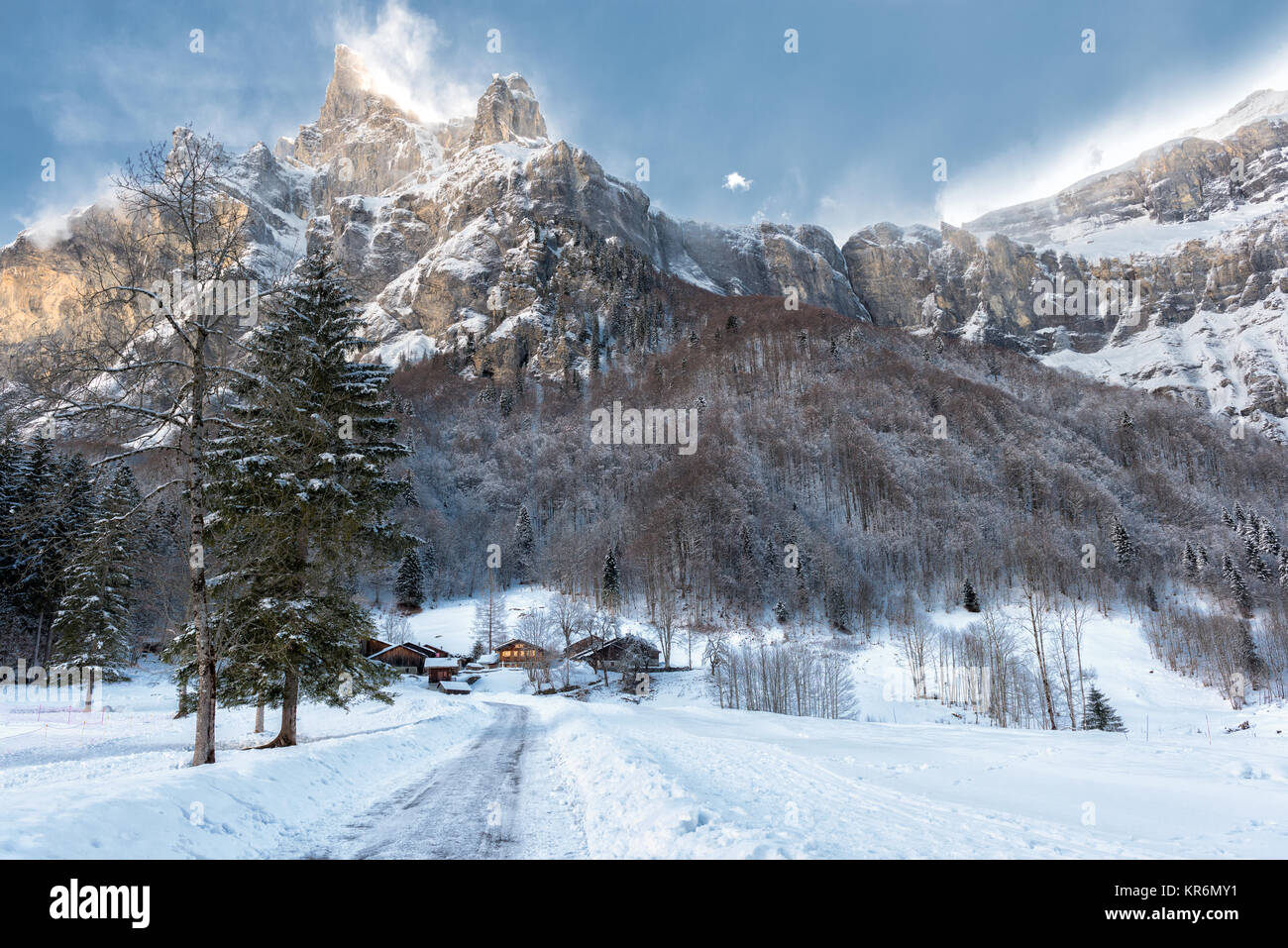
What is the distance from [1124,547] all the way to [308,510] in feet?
426

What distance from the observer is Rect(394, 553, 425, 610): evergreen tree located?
9375 cm

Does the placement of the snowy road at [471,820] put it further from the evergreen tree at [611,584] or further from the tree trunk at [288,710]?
the evergreen tree at [611,584]

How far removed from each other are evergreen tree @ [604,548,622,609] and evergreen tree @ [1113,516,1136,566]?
88.2 meters

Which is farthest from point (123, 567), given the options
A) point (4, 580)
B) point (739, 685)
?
point (739, 685)

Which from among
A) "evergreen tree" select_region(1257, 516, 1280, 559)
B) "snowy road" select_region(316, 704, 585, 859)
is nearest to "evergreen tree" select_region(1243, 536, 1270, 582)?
"evergreen tree" select_region(1257, 516, 1280, 559)

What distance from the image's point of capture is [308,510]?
14.6 metres

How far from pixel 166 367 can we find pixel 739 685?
57107 mm

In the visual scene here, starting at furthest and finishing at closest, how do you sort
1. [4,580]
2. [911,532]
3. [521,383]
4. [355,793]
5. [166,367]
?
[521,383]
[911,532]
[4,580]
[166,367]
[355,793]

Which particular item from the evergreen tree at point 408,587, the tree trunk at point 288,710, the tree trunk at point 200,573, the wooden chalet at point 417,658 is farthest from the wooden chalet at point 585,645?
the tree trunk at point 200,573

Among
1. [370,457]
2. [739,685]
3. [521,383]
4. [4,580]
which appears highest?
[521,383]

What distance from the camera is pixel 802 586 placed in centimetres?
9575

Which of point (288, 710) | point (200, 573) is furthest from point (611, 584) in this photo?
point (200, 573)
